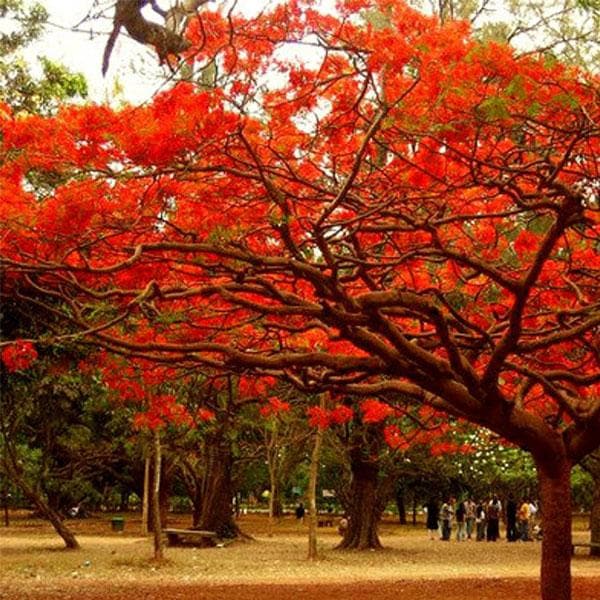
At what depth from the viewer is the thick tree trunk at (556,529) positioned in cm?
1003

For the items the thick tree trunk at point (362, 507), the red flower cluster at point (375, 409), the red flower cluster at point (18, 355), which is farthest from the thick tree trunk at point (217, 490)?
the red flower cluster at point (18, 355)

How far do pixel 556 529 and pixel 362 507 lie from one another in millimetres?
14732

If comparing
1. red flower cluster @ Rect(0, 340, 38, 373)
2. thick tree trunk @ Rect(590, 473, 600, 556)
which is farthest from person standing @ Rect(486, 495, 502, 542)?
red flower cluster @ Rect(0, 340, 38, 373)

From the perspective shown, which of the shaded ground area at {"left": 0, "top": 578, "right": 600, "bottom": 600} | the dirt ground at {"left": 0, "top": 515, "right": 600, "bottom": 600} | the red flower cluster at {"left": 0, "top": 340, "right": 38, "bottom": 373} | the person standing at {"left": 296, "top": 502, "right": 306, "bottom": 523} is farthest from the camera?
the person standing at {"left": 296, "top": 502, "right": 306, "bottom": 523}

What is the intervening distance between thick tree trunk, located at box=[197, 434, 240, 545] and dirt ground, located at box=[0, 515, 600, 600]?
2.37 feet

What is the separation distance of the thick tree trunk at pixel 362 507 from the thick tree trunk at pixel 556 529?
45.3ft

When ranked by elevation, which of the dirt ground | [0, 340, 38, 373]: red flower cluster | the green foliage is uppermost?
the green foliage

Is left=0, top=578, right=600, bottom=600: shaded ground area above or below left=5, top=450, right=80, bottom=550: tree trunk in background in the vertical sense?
below

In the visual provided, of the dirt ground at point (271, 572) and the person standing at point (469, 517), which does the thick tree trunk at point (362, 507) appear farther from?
the person standing at point (469, 517)

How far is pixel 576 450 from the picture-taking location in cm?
1021

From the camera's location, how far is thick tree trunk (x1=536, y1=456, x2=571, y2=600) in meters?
10.0

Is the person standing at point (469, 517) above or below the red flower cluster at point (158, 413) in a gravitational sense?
below

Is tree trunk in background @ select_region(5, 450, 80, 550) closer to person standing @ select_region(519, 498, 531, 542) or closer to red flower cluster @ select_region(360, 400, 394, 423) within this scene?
red flower cluster @ select_region(360, 400, 394, 423)

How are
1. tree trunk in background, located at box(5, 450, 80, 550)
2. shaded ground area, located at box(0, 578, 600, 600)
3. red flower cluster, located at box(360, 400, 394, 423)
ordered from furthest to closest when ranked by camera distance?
tree trunk in background, located at box(5, 450, 80, 550), red flower cluster, located at box(360, 400, 394, 423), shaded ground area, located at box(0, 578, 600, 600)
